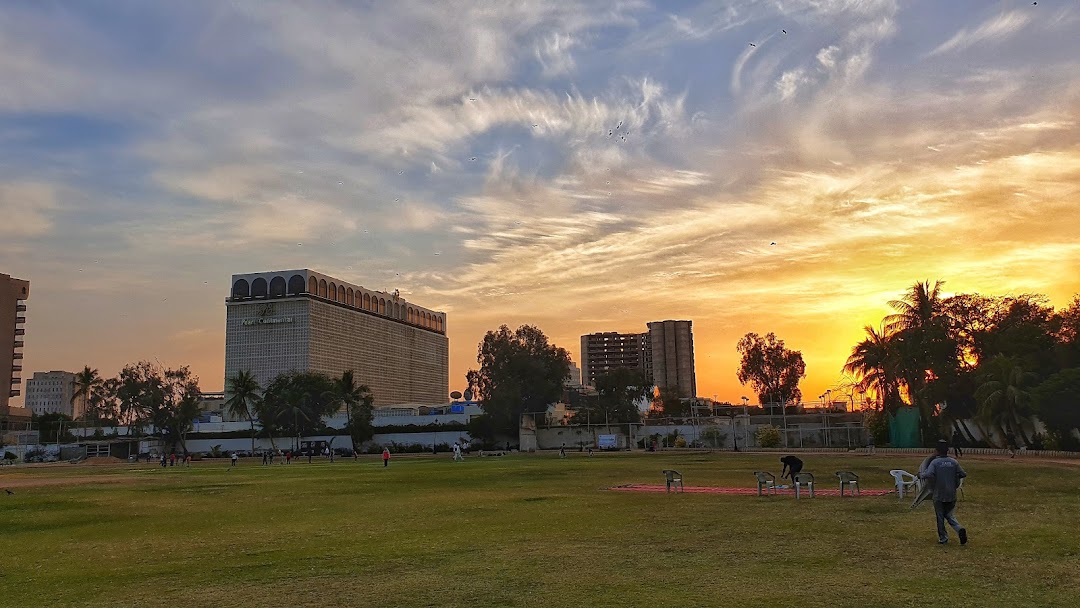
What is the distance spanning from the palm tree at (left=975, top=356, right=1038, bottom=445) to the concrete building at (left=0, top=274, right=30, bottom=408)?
191 m

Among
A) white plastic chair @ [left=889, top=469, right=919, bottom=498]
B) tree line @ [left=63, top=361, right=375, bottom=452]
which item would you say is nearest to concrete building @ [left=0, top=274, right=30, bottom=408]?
tree line @ [left=63, top=361, right=375, bottom=452]

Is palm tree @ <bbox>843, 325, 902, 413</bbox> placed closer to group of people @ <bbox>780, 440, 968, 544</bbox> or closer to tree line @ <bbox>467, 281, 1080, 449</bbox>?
tree line @ <bbox>467, 281, 1080, 449</bbox>

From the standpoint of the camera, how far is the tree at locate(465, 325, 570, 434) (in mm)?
112188

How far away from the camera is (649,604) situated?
970 cm

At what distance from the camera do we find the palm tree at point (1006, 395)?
55281mm

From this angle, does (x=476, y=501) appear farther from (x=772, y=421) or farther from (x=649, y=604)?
(x=772, y=421)

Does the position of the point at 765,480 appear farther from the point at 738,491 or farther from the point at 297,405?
the point at 297,405

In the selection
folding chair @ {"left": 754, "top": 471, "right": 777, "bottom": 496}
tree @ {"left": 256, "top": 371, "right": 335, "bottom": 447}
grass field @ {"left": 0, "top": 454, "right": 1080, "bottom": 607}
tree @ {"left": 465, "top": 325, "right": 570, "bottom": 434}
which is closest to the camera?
grass field @ {"left": 0, "top": 454, "right": 1080, "bottom": 607}

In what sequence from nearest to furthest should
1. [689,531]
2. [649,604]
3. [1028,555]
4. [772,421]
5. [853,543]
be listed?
[649,604], [1028,555], [853,543], [689,531], [772,421]

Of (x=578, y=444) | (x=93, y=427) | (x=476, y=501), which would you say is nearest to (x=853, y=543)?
(x=476, y=501)

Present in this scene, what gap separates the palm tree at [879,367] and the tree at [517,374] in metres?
45.6

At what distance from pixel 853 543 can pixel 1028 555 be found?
105 inches

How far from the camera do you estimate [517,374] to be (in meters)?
114

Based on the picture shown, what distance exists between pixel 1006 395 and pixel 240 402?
104 metres
